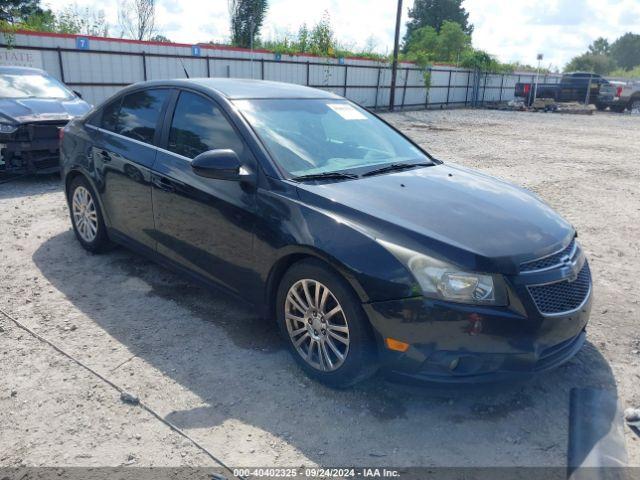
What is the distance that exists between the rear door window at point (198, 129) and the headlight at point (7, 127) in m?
4.72

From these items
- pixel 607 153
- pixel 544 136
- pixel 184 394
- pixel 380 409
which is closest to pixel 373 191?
pixel 380 409

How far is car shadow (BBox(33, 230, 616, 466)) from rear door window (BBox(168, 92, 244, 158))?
4.11ft

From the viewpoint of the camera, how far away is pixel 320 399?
3008mm

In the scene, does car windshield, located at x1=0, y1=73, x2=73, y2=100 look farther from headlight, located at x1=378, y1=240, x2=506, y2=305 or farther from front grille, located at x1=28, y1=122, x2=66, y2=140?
headlight, located at x1=378, y1=240, x2=506, y2=305

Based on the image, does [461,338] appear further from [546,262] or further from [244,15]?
[244,15]

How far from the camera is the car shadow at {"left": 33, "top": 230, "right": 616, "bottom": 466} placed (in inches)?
105

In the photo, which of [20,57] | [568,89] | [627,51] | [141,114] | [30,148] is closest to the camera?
[141,114]

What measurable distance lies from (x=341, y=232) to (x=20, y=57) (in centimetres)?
1461

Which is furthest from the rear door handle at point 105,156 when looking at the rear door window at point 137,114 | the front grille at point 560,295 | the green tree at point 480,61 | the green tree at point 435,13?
the green tree at point 435,13

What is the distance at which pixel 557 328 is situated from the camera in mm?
2750

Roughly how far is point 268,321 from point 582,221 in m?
4.81

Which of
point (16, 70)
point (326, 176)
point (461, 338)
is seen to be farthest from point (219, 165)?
point (16, 70)

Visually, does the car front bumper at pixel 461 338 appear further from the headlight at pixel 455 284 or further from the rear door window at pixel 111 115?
the rear door window at pixel 111 115

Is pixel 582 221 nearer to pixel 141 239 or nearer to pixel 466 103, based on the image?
pixel 141 239
